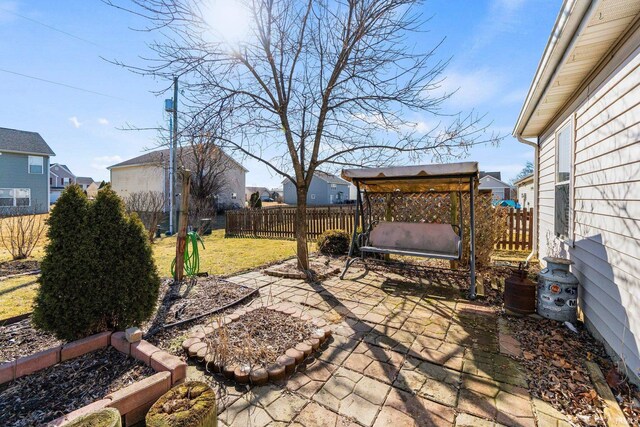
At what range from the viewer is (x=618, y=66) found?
2.53m

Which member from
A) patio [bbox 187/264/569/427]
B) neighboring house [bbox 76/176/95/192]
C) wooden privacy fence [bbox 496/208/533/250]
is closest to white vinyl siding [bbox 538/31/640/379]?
patio [bbox 187/264/569/427]

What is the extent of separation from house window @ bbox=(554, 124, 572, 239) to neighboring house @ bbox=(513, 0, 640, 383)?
6 centimetres

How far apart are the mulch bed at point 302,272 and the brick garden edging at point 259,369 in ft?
6.09

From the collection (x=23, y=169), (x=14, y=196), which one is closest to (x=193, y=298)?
(x=14, y=196)

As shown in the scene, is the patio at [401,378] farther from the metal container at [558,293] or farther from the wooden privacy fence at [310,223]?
the wooden privacy fence at [310,223]

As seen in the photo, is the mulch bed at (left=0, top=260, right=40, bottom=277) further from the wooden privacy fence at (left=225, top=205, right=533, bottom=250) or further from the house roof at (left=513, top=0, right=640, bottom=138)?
the house roof at (left=513, top=0, right=640, bottom=138)

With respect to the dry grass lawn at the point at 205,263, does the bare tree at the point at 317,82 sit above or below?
above

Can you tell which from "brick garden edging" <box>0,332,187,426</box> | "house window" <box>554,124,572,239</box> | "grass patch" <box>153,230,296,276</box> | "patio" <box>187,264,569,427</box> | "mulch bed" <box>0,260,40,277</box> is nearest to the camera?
"brick garden edging" <box>0,332,187,426</box>

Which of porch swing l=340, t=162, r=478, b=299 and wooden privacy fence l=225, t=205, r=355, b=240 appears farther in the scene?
wooden privacy fence l=225, t=205, r=355, b=240

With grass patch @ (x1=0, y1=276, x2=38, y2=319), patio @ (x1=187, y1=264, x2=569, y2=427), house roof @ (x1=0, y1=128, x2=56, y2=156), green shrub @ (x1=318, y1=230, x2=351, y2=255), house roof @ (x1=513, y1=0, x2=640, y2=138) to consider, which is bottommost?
patio @ (x1=187, y1=264, x2=569, y2=427)

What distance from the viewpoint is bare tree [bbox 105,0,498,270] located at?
441 cm

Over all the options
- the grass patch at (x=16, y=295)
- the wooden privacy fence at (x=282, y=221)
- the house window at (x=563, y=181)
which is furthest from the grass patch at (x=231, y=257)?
the house window at (x=563, y=181)

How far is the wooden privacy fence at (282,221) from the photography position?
9586 mm

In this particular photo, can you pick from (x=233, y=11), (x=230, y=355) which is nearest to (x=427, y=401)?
(x=230, y=355)
